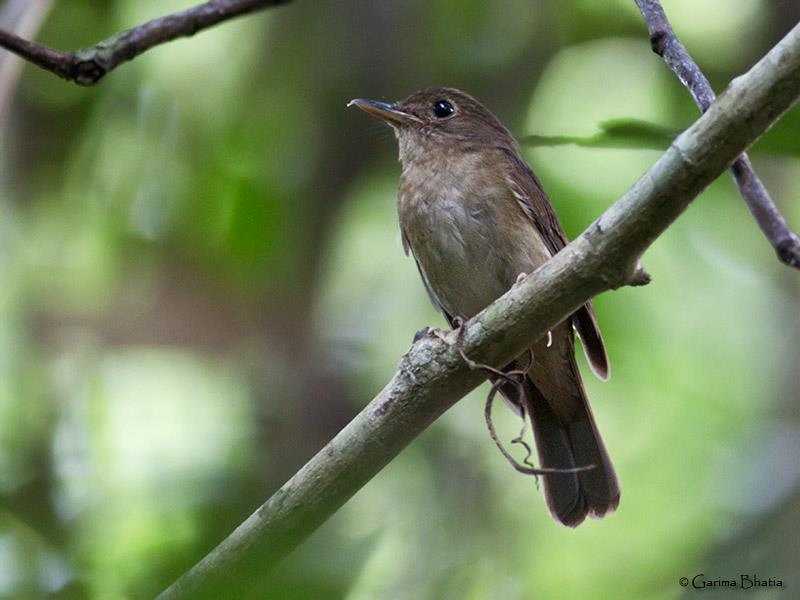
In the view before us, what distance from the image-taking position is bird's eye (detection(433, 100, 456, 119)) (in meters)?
5.46

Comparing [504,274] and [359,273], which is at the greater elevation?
[504,274]

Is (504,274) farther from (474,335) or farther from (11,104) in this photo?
(11,104)

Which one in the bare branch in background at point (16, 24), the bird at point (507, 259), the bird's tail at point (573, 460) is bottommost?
the bird's tail at point (573, 460)

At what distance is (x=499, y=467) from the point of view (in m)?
6.16

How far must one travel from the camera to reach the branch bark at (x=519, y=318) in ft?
8.64

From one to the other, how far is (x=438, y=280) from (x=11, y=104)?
8.62ft

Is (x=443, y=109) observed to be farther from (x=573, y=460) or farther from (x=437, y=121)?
(x=573, y=460)

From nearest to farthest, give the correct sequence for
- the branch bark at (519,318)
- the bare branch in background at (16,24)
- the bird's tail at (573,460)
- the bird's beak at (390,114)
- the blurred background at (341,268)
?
1. the branch bark at (519,318)
2. the bare branch in background at (16,24)
3. the bird's tail at (573,460)
4. the bird's beak at (390,114)
5. the blurred background at (341,268)

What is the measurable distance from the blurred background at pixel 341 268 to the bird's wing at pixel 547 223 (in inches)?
16.2

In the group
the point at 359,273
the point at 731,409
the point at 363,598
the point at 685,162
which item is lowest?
the point at 731,409

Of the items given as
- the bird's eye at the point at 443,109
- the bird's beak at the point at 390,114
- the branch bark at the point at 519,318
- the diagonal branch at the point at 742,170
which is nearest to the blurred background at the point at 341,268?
the bird's eye at the point at 443,109

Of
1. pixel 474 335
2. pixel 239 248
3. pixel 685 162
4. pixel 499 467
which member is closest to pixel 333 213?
pixel 239 248

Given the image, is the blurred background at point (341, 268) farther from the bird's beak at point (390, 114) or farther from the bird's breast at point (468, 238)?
the bird's breast at point (468, 238)

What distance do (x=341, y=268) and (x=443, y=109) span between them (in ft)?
4.31
